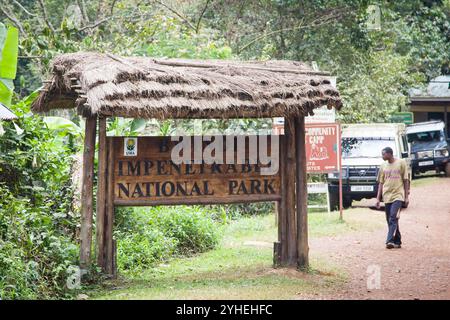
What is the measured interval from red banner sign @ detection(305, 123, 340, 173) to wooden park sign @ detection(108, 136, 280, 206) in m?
6.78

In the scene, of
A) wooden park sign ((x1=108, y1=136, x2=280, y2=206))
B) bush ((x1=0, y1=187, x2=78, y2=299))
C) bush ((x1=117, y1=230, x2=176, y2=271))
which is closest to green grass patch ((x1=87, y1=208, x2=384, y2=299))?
bush ((x1=117, y1=230, x2=176, y2=271))

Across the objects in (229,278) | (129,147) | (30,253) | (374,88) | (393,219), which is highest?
(374,88)

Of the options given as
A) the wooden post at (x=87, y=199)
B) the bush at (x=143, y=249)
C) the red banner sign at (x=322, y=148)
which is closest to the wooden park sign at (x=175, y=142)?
the wooden post at (x=87, y=199)

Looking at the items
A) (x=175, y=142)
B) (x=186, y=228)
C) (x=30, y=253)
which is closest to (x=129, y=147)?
(x=175, y=142)

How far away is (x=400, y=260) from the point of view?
13148 mm

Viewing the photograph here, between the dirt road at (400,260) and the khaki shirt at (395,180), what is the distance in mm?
998

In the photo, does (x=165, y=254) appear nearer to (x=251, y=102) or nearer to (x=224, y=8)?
(x=251, y=102)

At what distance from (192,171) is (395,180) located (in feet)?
15.0

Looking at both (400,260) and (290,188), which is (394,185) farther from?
(290,188)

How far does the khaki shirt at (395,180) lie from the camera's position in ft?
46.0

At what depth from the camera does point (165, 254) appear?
13.1 metres

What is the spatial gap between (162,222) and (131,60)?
4.12 m

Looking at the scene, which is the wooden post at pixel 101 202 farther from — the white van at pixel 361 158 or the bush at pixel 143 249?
the white van at pixel 361 158

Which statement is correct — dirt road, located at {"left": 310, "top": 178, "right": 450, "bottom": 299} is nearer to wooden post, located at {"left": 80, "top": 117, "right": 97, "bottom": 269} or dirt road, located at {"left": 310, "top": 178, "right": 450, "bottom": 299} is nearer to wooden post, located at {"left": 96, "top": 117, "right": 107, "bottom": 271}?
wooden post, located at {"left": 96, "top": 117, "right": 107, "bottom": 271}
